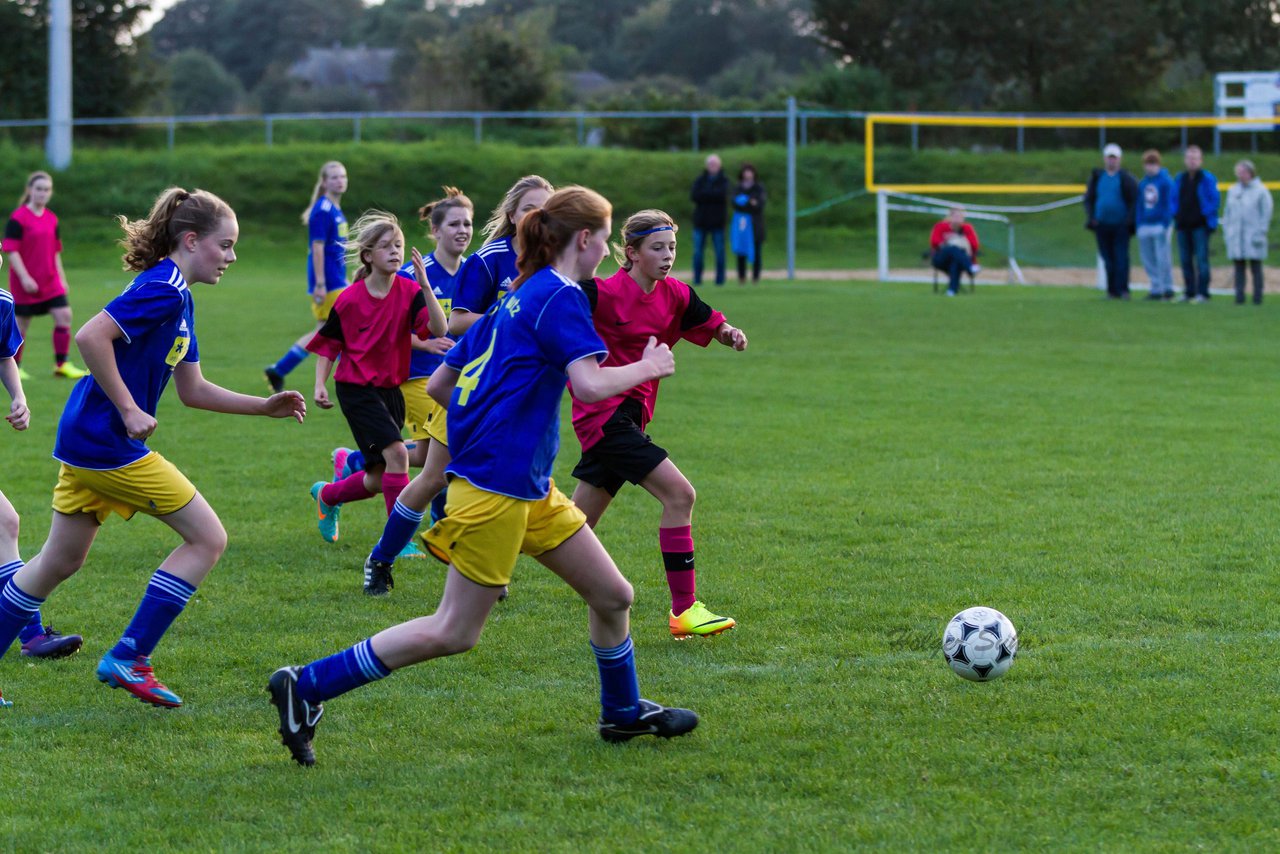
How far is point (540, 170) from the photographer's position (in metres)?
33.2

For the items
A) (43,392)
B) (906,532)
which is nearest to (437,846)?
(906,532)

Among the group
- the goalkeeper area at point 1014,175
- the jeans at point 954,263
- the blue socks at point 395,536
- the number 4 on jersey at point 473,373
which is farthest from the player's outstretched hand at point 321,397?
the goalkeeper area at point 1014,175

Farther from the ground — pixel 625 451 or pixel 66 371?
pixel 66 371

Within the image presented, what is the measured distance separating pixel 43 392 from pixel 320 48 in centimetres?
8845

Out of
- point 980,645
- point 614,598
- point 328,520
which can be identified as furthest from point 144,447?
point 980,645

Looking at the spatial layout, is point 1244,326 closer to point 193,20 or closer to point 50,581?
point 50,581

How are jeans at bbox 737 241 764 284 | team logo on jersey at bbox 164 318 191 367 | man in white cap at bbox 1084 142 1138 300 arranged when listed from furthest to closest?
jeans at bbox 737 241 764 284, man in white cap at bbox 1084 142 1138 300, team logo on jersey at bbox 164 318 191 367

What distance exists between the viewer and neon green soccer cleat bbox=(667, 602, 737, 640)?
555 cm

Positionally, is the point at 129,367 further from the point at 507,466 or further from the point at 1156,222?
the point at 1156,222

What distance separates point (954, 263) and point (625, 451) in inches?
670

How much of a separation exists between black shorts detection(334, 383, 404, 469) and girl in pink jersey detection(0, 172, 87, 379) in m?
6.83

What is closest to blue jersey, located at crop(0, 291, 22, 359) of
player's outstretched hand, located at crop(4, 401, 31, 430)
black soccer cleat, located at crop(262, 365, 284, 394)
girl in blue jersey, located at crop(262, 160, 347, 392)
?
player's outstretched hand, located at crop(4, 401, 31, 430)

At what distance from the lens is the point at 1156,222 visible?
1947cm

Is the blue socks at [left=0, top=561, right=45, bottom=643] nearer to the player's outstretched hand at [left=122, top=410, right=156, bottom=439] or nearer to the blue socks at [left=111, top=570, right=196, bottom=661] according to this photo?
the blue socks at [left=111, top=570, right=196, bottom=661]
